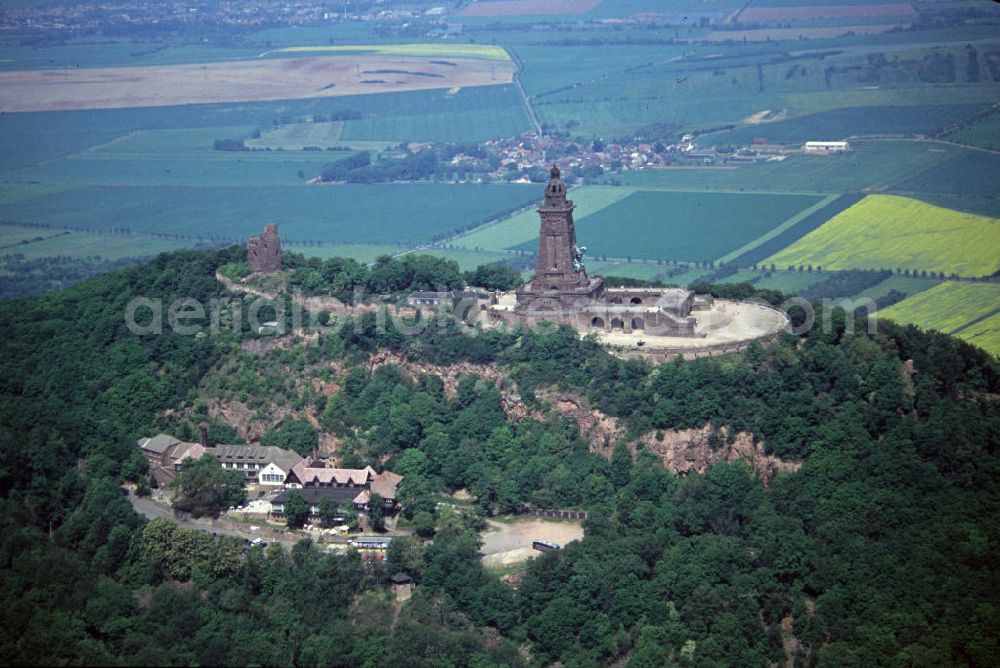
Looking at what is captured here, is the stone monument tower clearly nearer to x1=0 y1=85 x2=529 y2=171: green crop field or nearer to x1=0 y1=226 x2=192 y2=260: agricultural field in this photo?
x1=0 y1=226 x2=192 y2=260: agricultural field

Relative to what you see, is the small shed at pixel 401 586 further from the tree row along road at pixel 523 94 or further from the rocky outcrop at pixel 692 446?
the tree row along road at pixel 523 94

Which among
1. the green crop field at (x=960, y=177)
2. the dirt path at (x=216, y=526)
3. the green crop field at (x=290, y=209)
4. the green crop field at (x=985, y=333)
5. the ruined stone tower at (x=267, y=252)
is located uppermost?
the ruined stone tower at (x=267, y=252)

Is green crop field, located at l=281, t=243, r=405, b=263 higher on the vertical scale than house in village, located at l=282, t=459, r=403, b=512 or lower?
lower

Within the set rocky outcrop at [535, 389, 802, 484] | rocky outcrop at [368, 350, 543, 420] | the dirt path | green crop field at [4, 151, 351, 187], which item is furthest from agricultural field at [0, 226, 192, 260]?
rocky outcrop at [535, 389, 802, 484]

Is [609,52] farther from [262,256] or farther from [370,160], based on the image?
[262,256]

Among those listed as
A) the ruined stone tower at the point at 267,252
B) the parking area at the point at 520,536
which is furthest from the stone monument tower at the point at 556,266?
the ruined stone tower at the point at 267,252

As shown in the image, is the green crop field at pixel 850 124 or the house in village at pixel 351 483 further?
the green crop field at pixel 850 124

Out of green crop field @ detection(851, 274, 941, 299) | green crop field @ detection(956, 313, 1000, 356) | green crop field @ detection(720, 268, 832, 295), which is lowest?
green crop field @ detection(720, 268, 832, 295)

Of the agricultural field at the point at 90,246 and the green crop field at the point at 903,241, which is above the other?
the green crop field at the point at 903,241
